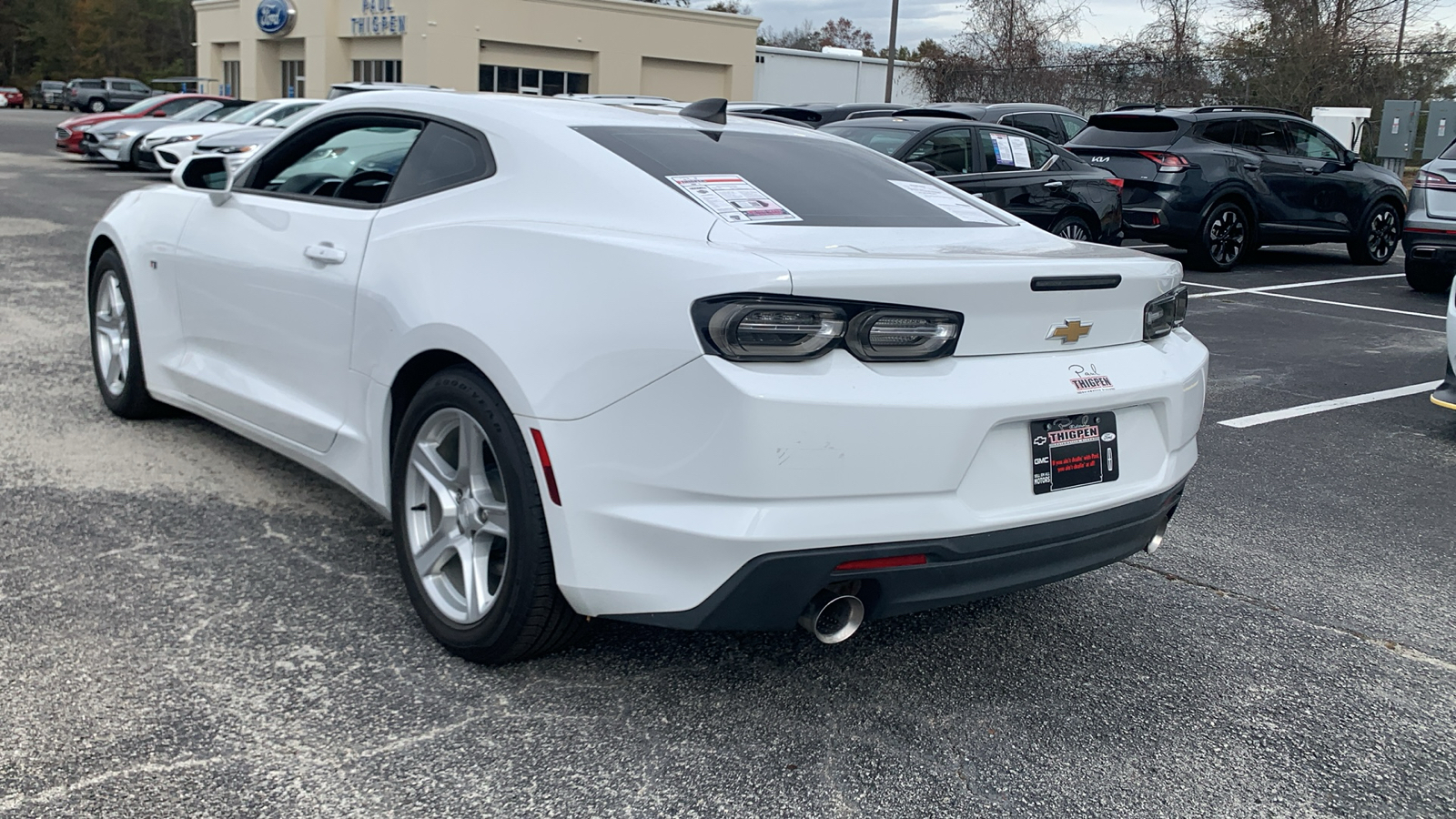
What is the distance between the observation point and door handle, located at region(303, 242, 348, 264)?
355 cm

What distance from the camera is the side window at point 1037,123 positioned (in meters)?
15.1

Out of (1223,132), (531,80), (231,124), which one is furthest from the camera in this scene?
(531,80)

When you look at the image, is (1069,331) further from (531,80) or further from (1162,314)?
(531,80)

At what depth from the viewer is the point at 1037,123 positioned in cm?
1552

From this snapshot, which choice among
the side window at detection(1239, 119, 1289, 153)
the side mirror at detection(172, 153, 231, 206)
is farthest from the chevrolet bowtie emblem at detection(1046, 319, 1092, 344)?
the side window at detection(1239, 119, 1289, 153)

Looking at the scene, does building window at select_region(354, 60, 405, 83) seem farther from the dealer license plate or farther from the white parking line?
the dealer license plate

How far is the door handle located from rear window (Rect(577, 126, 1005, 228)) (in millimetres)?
814

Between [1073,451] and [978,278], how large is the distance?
478 mm

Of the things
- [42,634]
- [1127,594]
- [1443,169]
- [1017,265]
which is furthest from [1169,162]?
[42,634]

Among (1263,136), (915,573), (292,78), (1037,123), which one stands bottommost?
(915,573)

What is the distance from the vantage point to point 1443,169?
1036 cm

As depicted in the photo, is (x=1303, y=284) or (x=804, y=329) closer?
(x=804, y=329)

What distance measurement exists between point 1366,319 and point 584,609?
9296 millimetres

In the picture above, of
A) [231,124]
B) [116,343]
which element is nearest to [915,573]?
[116,343]
